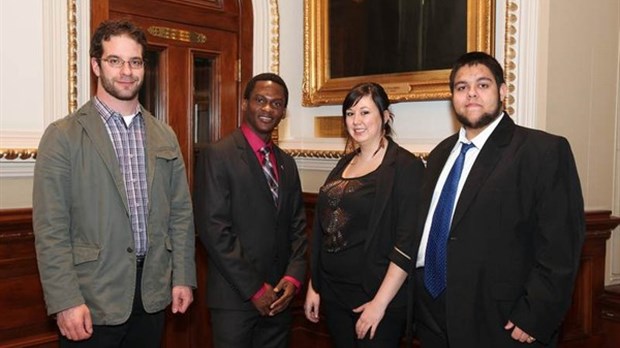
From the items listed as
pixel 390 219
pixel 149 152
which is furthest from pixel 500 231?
pixel 149 152

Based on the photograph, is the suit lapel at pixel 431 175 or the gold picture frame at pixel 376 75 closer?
the suit lapel at pixel 431 175

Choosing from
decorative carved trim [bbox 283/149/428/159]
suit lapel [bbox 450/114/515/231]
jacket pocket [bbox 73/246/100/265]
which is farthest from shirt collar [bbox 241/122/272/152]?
decorative carved trim [bbox 283/149/428/159]

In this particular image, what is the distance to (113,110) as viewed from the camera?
235 centimetres

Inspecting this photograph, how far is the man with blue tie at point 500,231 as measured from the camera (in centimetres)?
208

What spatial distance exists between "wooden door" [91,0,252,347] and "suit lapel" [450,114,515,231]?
6.79 ft

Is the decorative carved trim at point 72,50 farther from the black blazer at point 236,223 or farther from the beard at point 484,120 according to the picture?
the beard at point 484,120

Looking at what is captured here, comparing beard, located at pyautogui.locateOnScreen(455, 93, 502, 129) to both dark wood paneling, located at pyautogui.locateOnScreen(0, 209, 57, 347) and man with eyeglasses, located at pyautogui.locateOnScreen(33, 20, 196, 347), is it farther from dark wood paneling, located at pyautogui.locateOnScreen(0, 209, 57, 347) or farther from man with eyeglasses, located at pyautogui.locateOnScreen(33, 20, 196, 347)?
dark wood paneling, located at pyautogui.locateOnScreen(0, 209, 57, 347)

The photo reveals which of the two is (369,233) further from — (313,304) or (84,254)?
(84,254)

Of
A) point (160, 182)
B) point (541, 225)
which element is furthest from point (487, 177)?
point (160, 182)

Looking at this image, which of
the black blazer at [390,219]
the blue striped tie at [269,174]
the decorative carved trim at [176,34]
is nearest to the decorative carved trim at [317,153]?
the decorative carved trim at [176,34]

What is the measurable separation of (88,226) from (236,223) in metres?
0.70

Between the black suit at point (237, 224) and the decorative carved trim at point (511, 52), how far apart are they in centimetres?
121

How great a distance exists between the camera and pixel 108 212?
2234 millimetres

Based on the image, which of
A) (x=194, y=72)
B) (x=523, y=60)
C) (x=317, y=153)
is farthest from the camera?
(x=317, y=153)
